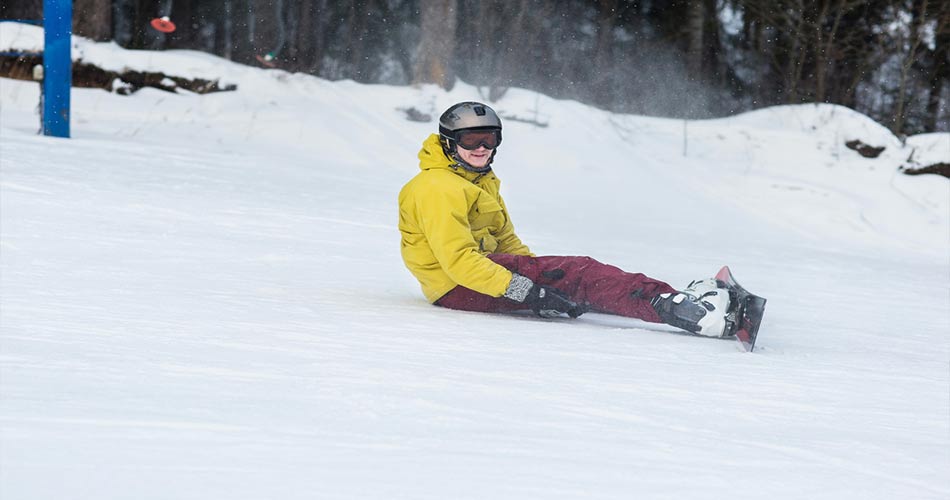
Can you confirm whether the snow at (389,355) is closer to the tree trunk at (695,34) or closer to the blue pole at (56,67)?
the blue pole at (56,67)

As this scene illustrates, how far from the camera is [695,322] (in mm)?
3873

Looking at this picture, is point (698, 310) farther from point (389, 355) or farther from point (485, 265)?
point (389, 355)

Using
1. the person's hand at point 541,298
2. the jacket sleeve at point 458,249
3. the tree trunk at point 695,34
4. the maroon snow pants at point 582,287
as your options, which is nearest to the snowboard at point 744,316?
the maroon snow pants at point 582,287

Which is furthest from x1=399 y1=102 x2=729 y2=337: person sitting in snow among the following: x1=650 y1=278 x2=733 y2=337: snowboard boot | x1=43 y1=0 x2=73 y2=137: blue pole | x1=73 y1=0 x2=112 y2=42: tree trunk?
x1=73 y1=0 x2=112 y2=42: tree trunk

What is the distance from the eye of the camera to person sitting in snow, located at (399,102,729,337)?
3.88 m

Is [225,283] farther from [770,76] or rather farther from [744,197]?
[770,76]

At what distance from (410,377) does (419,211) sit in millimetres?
1406

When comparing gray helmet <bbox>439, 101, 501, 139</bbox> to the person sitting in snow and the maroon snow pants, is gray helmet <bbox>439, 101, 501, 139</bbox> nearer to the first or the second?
the person sitting in snow

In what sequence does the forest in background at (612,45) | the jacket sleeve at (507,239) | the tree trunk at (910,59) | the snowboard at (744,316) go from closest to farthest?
the snowboard at (744,316) < the jacket sleeve at (507,239) < the tree trunk at (910,59) < the forest in background at (612,45)

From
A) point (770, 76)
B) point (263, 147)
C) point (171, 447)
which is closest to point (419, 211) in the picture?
point (171, 447)

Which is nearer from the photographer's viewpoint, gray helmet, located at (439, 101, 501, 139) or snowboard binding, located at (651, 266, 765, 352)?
snowboard binding, located at (651, 266, 765, 352)

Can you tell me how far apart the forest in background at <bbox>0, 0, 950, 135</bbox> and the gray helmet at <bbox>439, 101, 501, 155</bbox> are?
8.15 m

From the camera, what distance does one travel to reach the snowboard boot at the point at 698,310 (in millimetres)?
3844

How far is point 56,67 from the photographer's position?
354 inches
